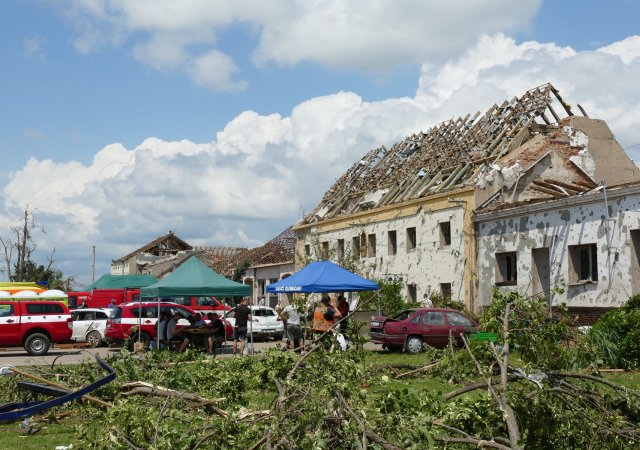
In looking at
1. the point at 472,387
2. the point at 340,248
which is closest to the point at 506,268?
the point at 340,248

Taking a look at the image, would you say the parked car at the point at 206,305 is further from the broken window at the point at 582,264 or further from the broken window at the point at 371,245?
the broken window at the point at 582,264

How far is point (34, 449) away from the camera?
9281 mm

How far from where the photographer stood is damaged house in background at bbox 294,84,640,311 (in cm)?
2541

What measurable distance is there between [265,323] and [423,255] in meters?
7.76

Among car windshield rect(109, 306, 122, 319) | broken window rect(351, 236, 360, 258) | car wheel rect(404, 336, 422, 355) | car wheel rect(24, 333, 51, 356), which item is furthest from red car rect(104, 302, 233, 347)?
broken window rect(351, 236, 360, 258)

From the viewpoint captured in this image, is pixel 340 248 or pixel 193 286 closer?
pixel 193 286

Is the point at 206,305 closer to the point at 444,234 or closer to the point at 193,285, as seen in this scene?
the point at 193,285

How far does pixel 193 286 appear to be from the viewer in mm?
22078

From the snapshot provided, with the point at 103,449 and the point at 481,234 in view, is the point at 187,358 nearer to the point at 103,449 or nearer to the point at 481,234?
the point at 103,449

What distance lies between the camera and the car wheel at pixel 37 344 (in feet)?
80.4

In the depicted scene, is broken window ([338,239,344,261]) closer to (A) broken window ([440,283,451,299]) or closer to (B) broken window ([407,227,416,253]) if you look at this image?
(B) broken window ([407,227,416,253])

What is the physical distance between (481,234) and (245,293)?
37.0 feet

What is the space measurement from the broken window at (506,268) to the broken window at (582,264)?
3249mm

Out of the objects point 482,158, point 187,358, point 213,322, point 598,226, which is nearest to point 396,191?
point 482,158
